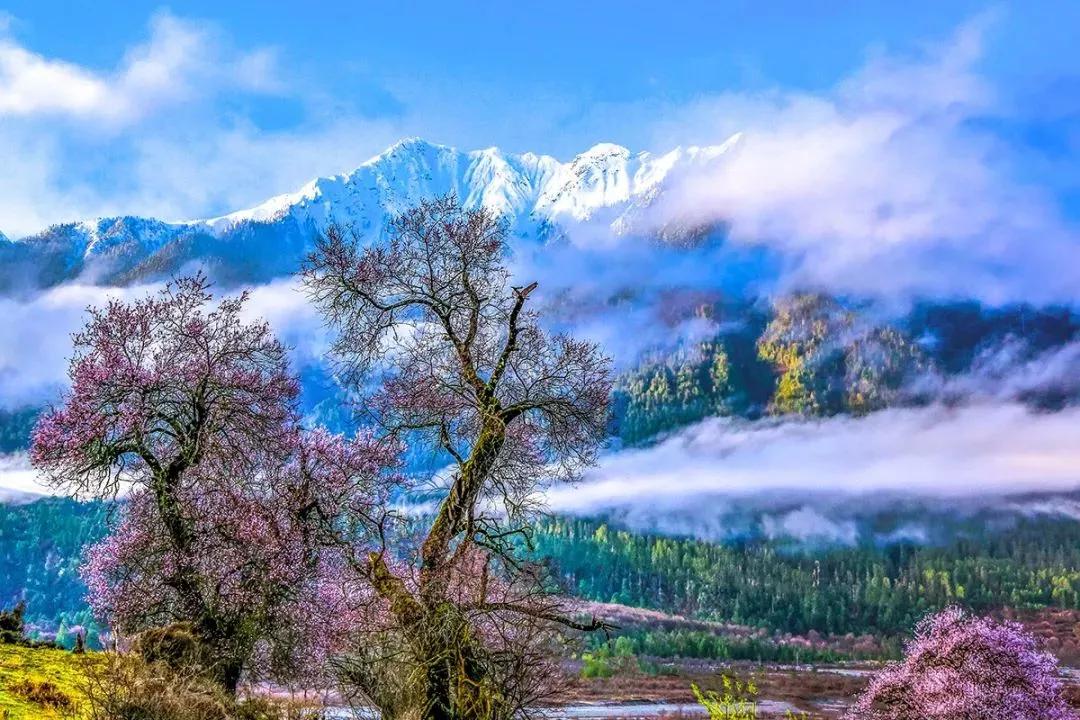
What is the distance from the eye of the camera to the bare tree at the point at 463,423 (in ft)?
38.3

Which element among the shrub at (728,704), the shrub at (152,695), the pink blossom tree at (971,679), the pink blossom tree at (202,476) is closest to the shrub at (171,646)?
the shrub at (152,695)

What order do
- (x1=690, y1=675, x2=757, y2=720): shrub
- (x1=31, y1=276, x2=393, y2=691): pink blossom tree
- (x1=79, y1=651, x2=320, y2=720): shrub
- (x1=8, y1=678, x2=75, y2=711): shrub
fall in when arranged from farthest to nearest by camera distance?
(x1=31, y1=276, x2=393, y2=691): pink blossom tree, (x1=8, y1=678, x2=75, y2=711): shrub, (x1=690, y1=675, x2=757, y2=720): shrub, (x1=79, y1=651, x2=320, y2=720): shrub

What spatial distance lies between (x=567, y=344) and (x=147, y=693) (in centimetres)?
743

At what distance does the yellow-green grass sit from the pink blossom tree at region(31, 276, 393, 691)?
129 cm

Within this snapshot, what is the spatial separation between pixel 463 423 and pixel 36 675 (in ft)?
28.4

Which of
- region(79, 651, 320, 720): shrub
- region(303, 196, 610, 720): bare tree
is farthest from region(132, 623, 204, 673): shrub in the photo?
region(303, 196, 610, 720): bare tree

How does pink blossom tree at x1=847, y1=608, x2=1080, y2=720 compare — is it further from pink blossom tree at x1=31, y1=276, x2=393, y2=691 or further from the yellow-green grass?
the yellow-green grass

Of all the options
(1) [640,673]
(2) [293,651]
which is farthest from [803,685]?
(2) [293,651]

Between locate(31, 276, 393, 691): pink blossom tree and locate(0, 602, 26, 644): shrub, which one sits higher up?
locate(31, 276, 393, 691): pink blossom tree

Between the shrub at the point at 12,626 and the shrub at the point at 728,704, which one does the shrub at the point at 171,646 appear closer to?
the shrub at the point at 728,704

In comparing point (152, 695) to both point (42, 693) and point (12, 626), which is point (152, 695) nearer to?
point (42, 693)

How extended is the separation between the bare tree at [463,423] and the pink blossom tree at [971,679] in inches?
961

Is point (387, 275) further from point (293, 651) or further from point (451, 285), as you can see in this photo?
point (293, 651)

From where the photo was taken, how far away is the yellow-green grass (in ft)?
41.4
